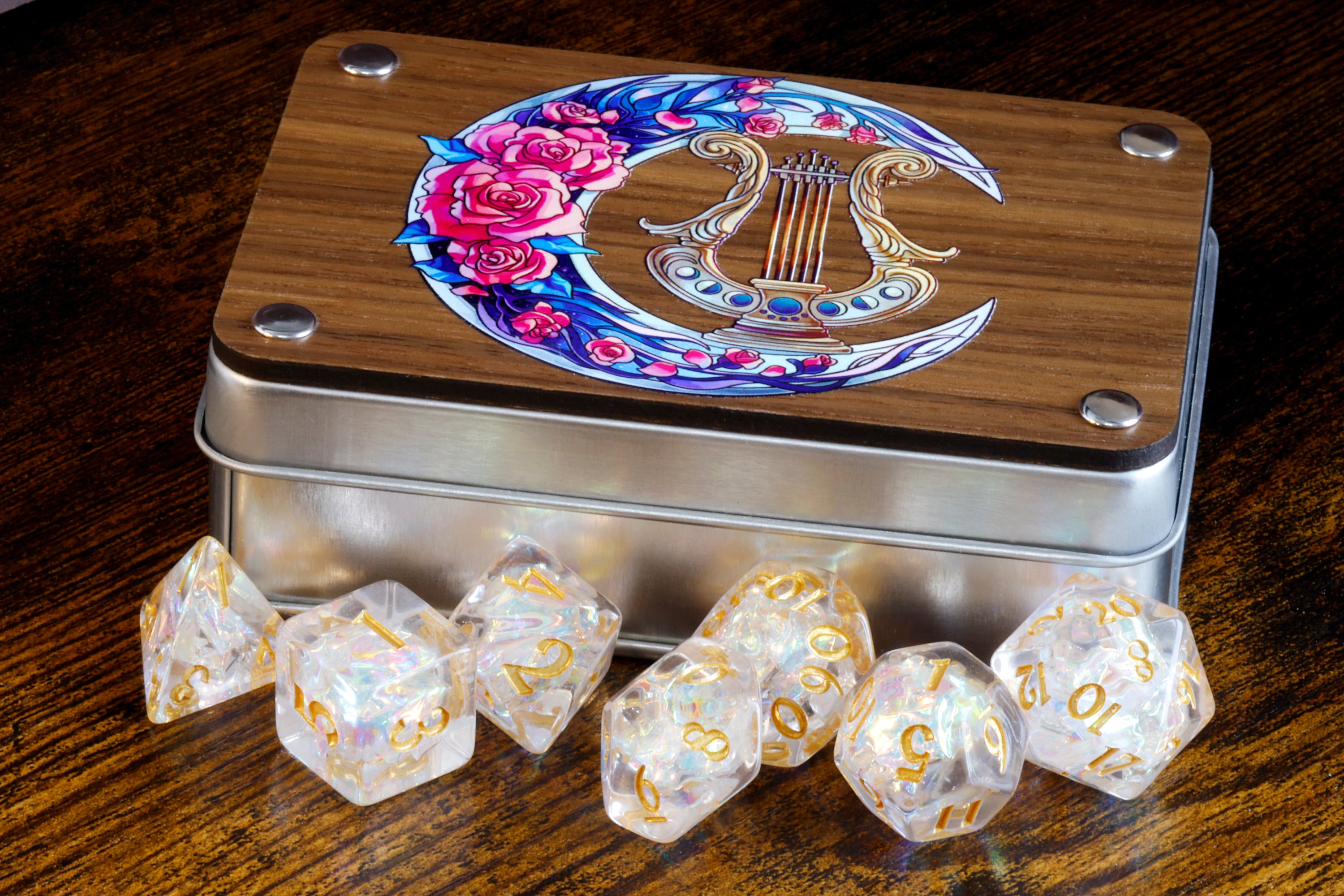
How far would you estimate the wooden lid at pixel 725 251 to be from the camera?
0.79 m

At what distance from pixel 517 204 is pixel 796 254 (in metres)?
0.14

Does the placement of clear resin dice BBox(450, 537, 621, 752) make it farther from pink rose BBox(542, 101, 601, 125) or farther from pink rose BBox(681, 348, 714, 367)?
pink rose BBox(542, 101, 601, 125)

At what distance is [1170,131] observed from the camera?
0.97 metres

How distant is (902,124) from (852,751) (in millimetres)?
364

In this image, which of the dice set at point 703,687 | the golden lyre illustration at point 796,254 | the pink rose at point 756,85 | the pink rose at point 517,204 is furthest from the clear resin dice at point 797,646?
the pink rose at point 756,85

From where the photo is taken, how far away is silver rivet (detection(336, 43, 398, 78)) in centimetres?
97

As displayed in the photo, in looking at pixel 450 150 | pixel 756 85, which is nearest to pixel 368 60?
pixel 450 150

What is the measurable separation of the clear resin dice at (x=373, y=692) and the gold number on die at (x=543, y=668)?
0.02 meters

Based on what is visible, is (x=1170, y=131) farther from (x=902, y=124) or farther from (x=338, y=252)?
(x=338, y=252)

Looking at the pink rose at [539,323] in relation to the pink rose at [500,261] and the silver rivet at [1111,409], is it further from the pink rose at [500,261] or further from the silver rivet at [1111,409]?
the silver rivet at [1111,409]

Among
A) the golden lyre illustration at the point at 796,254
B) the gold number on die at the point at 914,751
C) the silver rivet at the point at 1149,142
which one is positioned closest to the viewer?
the gold number on die at the point at 914,751

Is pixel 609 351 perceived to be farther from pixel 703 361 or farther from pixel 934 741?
pixel 934 741

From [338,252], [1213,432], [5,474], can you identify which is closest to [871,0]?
[1213,432]

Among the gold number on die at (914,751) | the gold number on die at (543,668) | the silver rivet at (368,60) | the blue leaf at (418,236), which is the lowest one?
the gold number on die at (543,668)
